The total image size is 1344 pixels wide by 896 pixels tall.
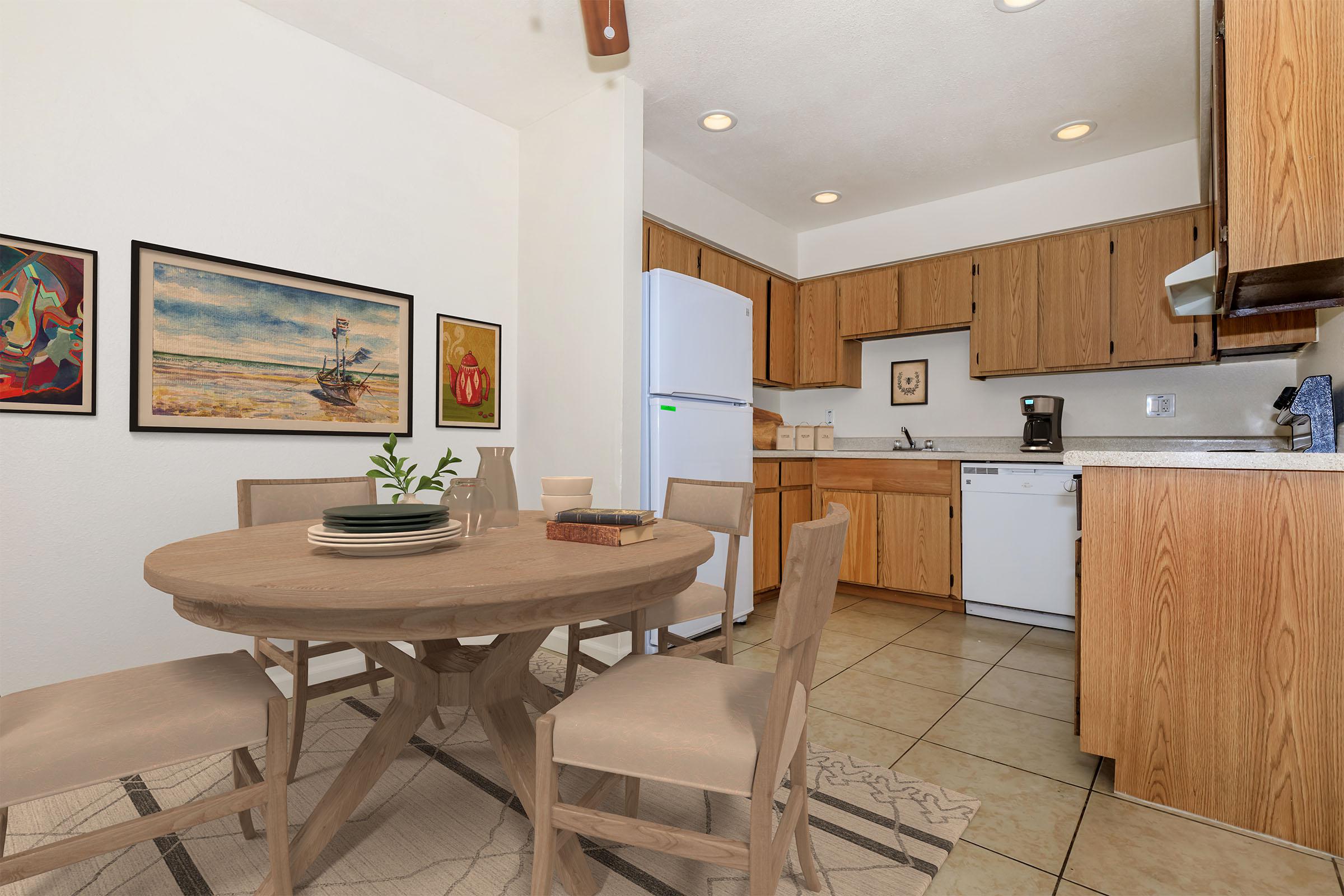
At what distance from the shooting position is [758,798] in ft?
3.26

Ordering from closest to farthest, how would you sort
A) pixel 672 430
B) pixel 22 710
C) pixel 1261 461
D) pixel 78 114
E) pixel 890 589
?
pixel 22 710
pixel 1261 461
pixel 78 114
pixel 672 430
pixel 890 589

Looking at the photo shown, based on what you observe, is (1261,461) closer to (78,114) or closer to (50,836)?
(50,836)

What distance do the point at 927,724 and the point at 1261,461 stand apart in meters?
1.30

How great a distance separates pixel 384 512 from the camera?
4.12ft

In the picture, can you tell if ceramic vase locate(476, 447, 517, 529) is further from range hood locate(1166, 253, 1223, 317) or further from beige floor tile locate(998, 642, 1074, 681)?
range hood locate(1166, 253, 1223, 317)

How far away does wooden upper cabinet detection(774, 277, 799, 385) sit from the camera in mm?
4422

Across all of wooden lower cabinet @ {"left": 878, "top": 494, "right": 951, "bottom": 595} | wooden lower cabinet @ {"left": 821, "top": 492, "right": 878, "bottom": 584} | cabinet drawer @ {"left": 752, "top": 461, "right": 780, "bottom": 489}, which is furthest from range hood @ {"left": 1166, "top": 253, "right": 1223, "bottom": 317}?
cabinet drawer @ {"left": 752, "top": 461, "right": 780, "bottom": 489}

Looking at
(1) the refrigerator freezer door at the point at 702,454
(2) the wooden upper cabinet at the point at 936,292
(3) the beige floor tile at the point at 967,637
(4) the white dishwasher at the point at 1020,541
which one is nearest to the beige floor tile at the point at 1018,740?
(3) the beige floor tile at the point at 967,637

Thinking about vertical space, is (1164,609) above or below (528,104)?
below

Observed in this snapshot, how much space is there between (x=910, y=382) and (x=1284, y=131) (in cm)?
298

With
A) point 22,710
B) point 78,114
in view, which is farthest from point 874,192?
point 22,710

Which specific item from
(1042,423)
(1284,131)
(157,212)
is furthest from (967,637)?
(157,212)

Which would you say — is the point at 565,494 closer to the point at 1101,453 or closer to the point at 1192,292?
the point at 1101,453

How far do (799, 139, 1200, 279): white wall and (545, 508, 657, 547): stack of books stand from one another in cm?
360
